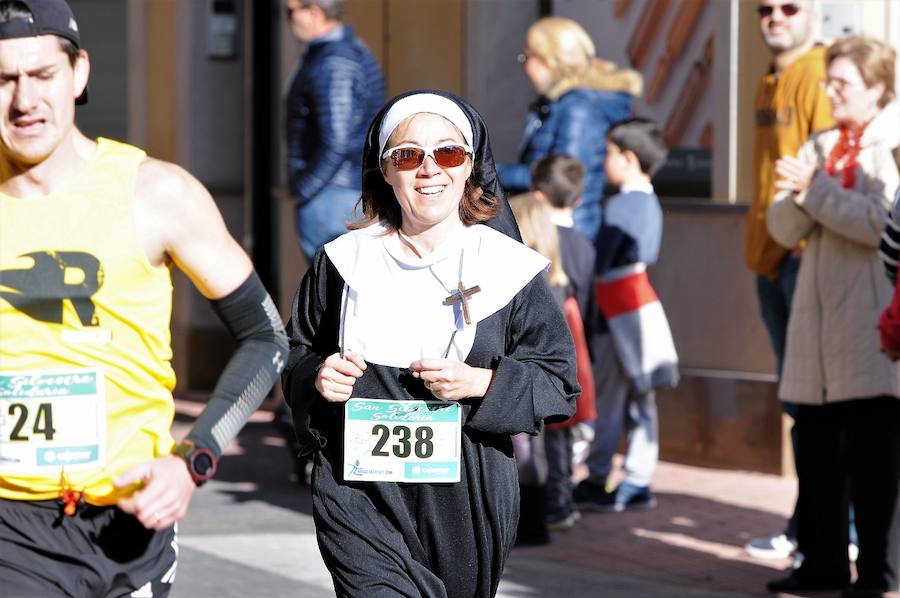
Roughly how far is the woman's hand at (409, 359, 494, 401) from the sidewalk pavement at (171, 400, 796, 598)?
304 centimetres

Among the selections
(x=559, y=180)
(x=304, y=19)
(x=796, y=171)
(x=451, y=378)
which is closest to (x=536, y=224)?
(x=559, y=180)

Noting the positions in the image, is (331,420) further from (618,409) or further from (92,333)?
(618,409)

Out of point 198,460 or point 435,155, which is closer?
point 198,460

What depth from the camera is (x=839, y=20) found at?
9375 mm

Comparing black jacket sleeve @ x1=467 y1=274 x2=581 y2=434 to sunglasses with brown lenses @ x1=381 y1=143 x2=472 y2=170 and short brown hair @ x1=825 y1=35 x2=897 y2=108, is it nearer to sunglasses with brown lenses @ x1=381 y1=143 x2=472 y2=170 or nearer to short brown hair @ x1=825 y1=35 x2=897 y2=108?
sunglasses with brown lenses @ x1=381 y1=143 x2=472 y2=170

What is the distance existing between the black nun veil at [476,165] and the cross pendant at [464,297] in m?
0.27

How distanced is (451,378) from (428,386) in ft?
0.22

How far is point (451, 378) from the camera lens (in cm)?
428

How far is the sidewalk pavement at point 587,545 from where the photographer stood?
293 inches

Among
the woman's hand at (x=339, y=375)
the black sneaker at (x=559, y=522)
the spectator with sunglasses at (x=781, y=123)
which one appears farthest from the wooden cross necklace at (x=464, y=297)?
the black sneaker at (x=559, y=522)

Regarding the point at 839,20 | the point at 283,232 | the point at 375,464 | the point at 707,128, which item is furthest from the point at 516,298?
the point at 283,232

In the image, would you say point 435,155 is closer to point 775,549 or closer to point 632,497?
point 775,549

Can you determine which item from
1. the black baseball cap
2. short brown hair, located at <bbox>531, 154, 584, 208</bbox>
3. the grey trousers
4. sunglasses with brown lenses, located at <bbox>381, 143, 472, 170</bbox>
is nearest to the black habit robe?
sunglasses with brown lenses, located at <bbox>381, 143, 472, 170</bbox>

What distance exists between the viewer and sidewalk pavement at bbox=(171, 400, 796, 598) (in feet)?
24.4
